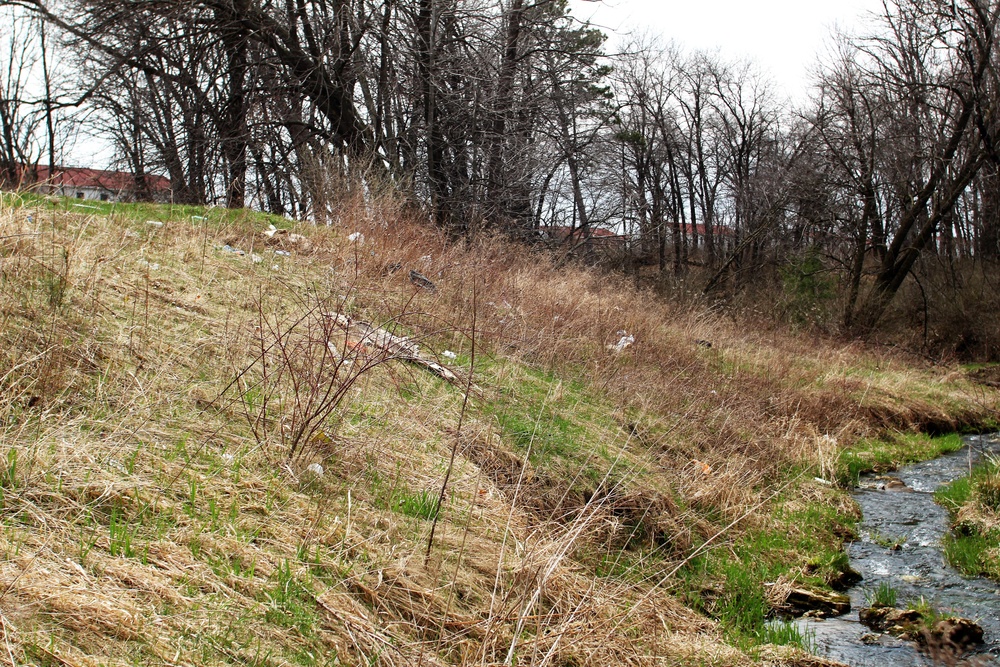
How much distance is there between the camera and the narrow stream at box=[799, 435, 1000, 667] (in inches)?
137

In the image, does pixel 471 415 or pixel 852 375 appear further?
pixel 852 375

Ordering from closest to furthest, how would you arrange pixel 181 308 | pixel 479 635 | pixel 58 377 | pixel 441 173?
pixel 479 635 → pixel 58 377 → pixel 181 308 → pixel 441 173

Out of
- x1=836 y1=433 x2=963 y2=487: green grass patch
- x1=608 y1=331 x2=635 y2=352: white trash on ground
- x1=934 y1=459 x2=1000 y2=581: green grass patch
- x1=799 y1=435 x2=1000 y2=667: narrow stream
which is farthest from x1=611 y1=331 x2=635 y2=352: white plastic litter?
x1=934 y1=459 x2=1000 y2=581: green grass patch

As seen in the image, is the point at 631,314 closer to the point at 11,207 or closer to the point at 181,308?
the point at 181,308

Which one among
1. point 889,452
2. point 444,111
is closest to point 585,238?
point 444,111

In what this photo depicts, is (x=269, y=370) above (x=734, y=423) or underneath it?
above

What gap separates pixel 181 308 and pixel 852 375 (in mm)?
8913

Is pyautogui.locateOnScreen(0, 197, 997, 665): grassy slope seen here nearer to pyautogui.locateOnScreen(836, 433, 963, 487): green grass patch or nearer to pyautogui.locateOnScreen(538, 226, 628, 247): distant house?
pyautogui.locateOnScreen(836, 433, 963, 487): green grass patch

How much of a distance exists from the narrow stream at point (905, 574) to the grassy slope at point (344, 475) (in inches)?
10.8

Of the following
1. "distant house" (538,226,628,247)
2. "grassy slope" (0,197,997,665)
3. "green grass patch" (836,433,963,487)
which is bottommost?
"green grass patch" (836,433,963,487)

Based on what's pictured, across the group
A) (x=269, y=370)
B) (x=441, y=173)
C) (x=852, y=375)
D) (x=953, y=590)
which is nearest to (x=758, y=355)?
(x=852, y=375)

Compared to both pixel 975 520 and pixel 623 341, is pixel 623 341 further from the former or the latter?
pixel 975 520

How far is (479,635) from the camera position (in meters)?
2.66

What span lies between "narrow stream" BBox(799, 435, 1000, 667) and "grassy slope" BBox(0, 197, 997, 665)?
28 cm
